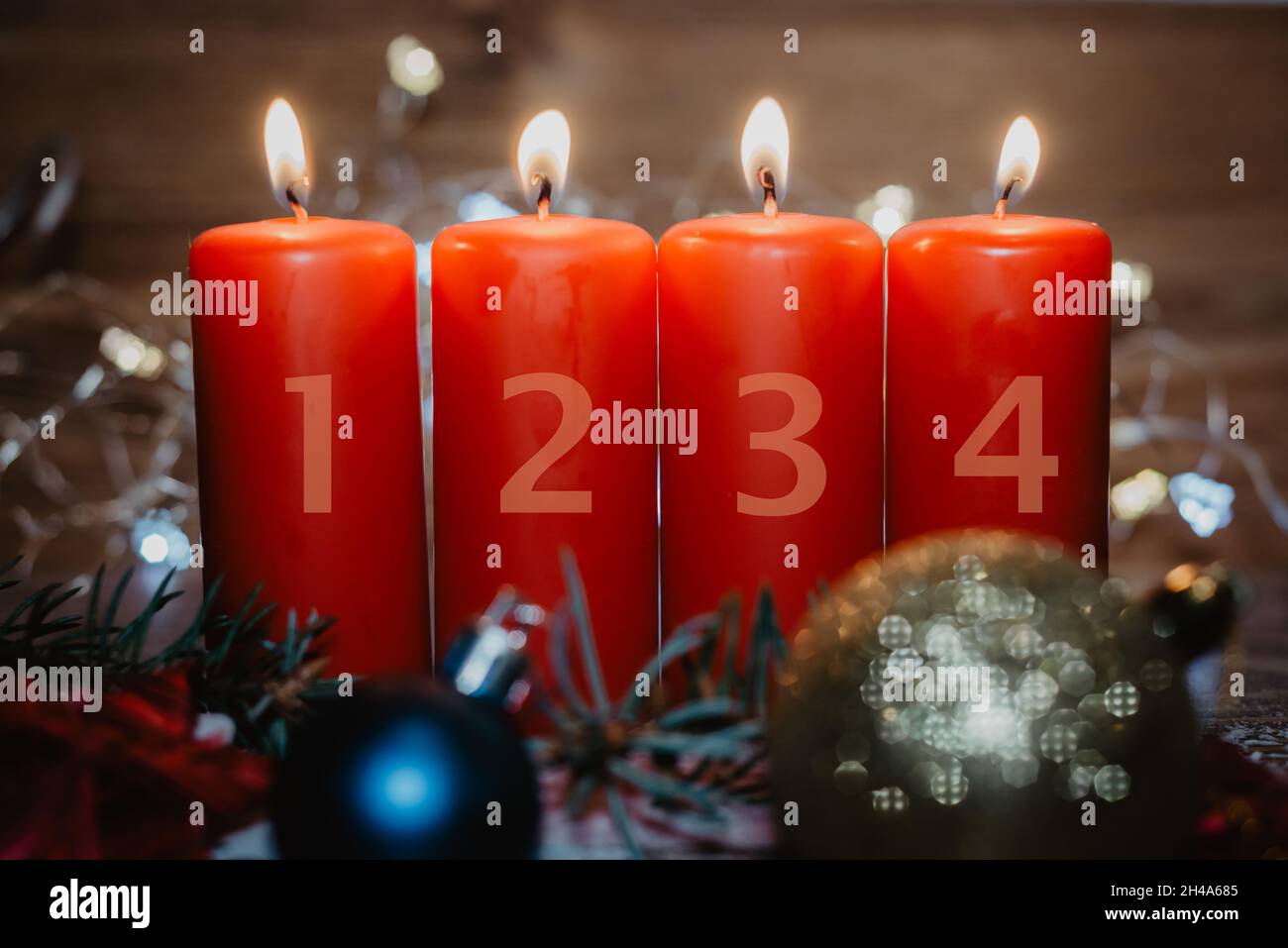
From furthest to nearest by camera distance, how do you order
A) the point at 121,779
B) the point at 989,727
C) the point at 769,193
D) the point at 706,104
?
→ the point at 706,104
the point at 769,193
the point at 121,779
the point at 989,727

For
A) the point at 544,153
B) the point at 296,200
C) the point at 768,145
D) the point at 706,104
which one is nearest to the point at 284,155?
the point at 296,200

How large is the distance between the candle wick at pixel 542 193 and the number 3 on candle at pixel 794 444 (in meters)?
0.13

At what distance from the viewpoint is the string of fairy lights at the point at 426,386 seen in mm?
951

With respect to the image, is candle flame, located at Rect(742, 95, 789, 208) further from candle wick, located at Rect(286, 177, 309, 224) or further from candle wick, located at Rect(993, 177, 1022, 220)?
candle wick, located at Rect(286, 177, 309, 224)

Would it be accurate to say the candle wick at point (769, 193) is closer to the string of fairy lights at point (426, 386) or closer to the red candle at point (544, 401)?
the red candle at point (544, 401)

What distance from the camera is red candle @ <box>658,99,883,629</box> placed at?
56 cm

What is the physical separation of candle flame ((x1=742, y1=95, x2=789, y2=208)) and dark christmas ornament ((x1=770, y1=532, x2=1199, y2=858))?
0.27 m

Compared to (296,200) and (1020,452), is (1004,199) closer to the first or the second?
(1020,452)

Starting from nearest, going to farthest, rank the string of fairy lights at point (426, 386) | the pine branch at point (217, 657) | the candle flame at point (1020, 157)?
the pine branch at point (217, 657) → the candle flame at point (1020, 157) → the string of fairy lights at point (426, 386)

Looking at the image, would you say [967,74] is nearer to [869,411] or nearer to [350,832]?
[869,411]

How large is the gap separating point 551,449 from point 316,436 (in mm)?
116

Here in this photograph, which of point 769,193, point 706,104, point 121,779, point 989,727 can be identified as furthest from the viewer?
A: point 706,104

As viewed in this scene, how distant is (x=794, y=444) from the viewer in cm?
56

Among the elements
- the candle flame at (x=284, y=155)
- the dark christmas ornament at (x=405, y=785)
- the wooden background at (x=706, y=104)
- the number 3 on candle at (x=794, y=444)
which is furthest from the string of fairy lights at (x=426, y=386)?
the dark christmas ornament at (x=405, y=785)
